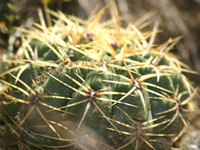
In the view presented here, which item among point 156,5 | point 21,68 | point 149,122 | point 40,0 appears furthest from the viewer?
point 156,5

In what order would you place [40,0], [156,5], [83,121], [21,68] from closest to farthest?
[83,121] < [21,68] < [40,0] < [156,5]

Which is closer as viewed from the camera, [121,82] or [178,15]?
[121,82]

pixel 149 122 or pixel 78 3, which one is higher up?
pixel 78 3

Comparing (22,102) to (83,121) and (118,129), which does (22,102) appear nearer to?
(83,121)

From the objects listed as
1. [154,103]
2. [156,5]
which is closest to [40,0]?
[156,5]

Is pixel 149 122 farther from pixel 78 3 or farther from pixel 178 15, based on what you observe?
pixel 178 15

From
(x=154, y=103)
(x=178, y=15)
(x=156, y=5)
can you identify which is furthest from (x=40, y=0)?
(x=154, y=103)

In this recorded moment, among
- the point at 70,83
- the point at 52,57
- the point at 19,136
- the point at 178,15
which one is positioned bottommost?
the point at 19,136
